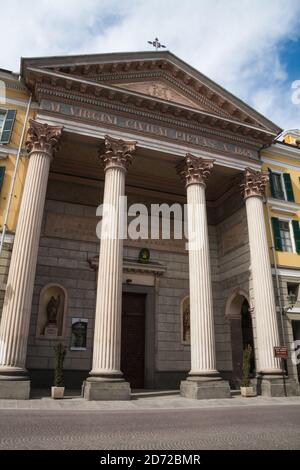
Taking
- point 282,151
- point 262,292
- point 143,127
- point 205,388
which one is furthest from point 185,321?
point 282,151

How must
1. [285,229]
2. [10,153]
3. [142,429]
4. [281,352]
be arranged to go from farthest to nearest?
[285,229], [10,153], [281,352], [142,429]

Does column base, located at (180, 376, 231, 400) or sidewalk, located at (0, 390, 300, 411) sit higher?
column base, located at (180, 376, 231, 400)

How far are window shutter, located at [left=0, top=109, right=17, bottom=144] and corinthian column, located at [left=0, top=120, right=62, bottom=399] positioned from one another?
1441 millimetres

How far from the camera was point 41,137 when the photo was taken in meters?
15.8

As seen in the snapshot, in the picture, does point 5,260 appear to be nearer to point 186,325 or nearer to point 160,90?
point 186,325

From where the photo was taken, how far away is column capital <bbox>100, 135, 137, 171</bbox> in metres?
16.6

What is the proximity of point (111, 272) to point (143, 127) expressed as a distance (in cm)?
777

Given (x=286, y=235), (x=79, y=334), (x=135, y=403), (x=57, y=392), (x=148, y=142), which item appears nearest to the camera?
(x=135, y=403)

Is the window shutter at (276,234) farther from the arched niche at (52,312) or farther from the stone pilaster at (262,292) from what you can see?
the arched niche at (52,312)

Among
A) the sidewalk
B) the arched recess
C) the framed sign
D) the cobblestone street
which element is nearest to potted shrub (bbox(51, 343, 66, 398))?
the sidewalk

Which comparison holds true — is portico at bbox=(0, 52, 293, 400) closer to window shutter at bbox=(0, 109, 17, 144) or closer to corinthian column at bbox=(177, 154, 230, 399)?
corinthian column at bbox=(177, 154, 230, 399)

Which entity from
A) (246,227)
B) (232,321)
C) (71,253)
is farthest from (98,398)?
(246,227)

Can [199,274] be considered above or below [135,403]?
above
